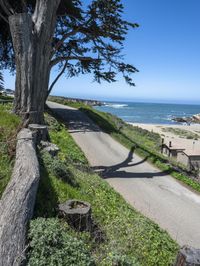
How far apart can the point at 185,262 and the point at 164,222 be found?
696 cm

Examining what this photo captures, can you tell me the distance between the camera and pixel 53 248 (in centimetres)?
441

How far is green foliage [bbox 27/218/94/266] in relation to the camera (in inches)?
166

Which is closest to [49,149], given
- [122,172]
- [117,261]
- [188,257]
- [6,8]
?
[117,261]

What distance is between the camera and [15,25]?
12.4 m

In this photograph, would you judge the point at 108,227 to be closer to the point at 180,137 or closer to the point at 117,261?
the point at 117,261

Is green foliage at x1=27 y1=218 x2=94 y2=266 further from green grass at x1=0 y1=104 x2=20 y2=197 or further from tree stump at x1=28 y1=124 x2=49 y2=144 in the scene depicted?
tree stump at x1=28 y1=124 x2=49 y2=144

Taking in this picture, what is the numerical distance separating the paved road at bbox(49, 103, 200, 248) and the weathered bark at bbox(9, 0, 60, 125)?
462 cm

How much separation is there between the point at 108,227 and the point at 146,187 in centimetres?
765

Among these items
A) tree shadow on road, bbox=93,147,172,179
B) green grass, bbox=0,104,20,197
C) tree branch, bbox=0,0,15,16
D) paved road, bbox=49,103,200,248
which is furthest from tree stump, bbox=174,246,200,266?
tree branch, bbox=0,0,15,16

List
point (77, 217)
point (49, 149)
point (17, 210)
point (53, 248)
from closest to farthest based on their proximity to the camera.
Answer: point (53, 248), point (17, 210), point (77, 217), point (49, 149)

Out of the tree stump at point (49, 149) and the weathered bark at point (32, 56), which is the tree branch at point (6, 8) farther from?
the tree stump at point (49, 149)

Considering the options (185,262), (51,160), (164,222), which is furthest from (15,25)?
(185,262)

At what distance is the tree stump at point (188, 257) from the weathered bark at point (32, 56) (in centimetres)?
943

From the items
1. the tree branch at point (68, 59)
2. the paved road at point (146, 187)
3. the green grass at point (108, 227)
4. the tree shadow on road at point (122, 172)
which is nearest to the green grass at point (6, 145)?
the green grass at point (108, 227)
